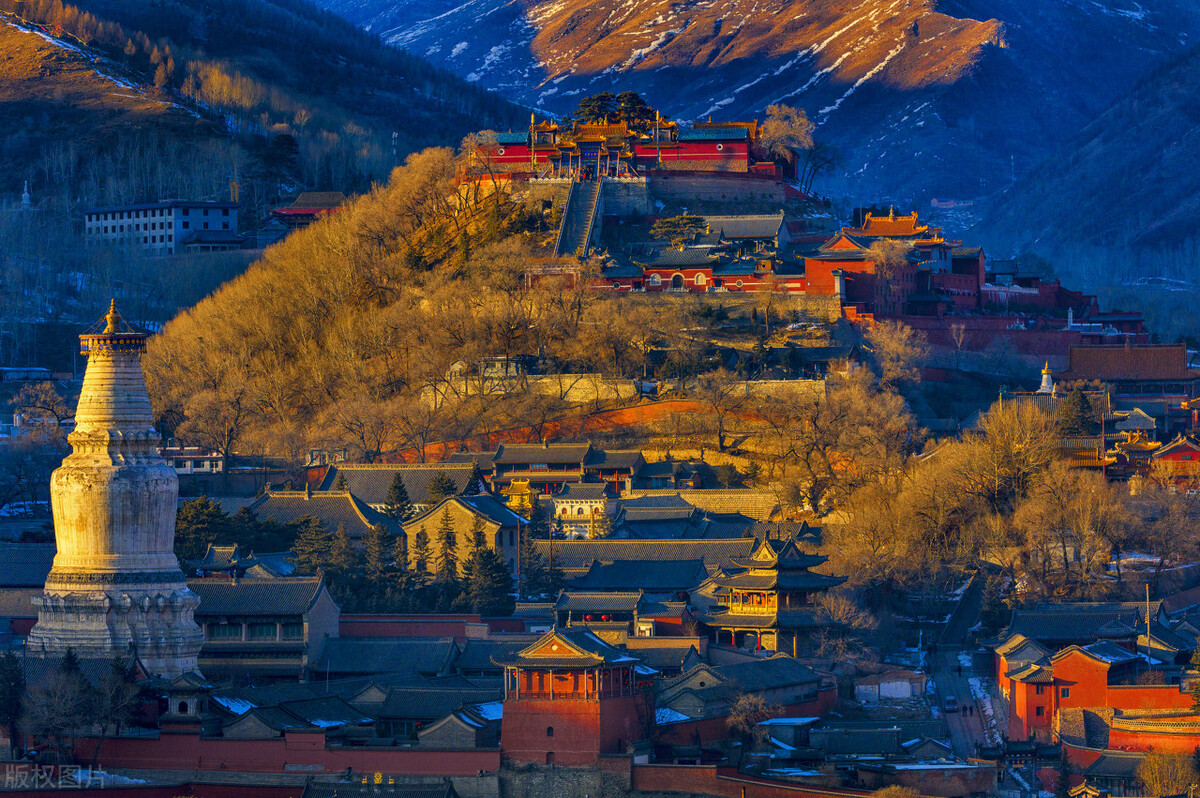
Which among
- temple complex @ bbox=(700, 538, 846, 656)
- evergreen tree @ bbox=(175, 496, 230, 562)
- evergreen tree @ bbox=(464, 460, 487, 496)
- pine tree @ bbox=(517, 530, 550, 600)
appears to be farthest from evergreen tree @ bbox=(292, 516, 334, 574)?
temple complex @ bbox=(700, 538, 846, 656)

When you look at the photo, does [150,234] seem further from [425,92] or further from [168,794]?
[168,794]

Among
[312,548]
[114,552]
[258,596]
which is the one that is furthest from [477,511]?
[114,552]

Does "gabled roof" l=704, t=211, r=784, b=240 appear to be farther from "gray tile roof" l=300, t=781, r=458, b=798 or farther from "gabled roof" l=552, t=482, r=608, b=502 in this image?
"gray tile roof" l=300, t=781, r=458, b=798

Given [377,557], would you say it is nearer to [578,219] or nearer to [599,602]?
[599,602]

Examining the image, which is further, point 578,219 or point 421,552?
point 578,219

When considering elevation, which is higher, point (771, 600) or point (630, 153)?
point (630, 153)

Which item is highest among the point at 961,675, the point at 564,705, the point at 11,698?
the point at 11,698

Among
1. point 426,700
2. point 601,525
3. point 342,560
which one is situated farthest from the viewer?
point 601,525
